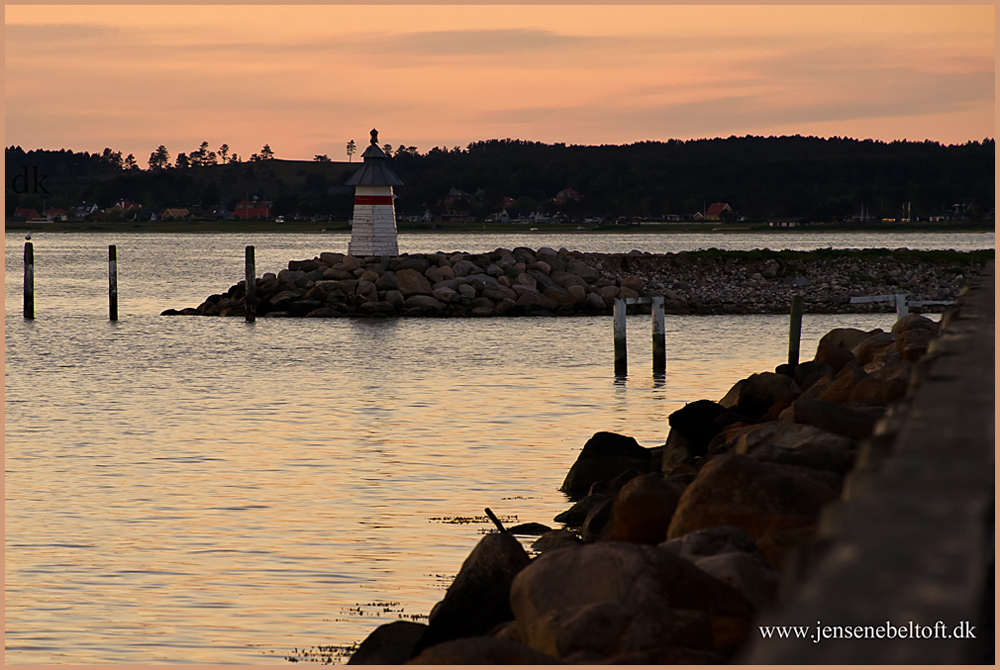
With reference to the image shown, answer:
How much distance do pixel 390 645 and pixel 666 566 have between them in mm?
2234

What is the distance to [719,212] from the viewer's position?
161750mm

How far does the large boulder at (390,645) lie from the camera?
23.4 ft

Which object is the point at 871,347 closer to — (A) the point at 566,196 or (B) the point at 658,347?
(B) the point at 658,347

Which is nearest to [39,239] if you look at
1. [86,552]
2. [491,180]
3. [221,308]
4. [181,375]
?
[491,180]

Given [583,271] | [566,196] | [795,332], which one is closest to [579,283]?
[583,271]

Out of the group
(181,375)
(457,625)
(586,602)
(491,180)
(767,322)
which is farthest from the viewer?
(491,180)

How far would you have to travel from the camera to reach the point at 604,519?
9695 mm

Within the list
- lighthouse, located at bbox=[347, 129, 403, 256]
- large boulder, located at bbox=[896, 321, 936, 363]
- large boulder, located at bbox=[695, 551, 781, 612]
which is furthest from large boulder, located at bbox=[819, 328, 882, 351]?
lighthouse, located at bbox=[347, 129, 403, 256]

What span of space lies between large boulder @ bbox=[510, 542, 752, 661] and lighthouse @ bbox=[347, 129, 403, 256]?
35587mm

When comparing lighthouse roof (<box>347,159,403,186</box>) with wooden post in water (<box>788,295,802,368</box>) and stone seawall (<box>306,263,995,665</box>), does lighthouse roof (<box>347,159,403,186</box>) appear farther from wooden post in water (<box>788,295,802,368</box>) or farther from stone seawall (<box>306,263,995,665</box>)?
stone seawall (<box>306,263,995,665</box>)

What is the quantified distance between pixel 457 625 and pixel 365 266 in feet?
110

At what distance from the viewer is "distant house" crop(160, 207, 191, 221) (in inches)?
7589

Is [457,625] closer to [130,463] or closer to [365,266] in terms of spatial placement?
[130,463]

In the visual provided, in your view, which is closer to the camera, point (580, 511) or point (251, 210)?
point (580, 511)
